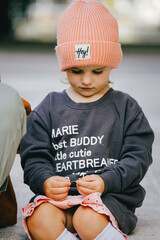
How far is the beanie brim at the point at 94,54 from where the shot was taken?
2.35 metres

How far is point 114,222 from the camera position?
7.09ft

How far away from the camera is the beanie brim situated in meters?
2.35

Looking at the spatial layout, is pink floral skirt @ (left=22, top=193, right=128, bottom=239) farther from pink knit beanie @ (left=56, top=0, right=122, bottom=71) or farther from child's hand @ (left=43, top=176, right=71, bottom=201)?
pink knit beanie @ (left=56, top=0, right=122, bottom=71)

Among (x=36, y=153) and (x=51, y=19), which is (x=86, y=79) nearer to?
(x=36, y=153)

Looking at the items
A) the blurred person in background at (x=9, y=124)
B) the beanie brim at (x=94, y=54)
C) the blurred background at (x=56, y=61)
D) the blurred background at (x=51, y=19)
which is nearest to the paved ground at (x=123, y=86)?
the blurred background at (x=56, y=61)

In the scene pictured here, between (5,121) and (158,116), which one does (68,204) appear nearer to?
(5,121)

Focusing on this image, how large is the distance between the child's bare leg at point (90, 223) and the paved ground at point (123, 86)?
0.31 metres

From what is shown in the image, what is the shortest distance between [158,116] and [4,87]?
A: 150 inches

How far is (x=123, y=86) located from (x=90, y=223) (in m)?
5.42

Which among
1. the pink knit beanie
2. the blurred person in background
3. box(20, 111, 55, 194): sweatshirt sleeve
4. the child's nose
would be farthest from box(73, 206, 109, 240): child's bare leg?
the pink knit beanie

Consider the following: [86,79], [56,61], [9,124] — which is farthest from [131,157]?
[56,61]

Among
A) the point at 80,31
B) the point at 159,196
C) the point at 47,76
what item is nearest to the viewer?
the point at 80,31

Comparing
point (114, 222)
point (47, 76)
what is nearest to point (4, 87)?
point (114, 222)

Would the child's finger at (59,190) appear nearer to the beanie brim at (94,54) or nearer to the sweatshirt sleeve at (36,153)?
the sweatshirt sleeve at (36,153)
